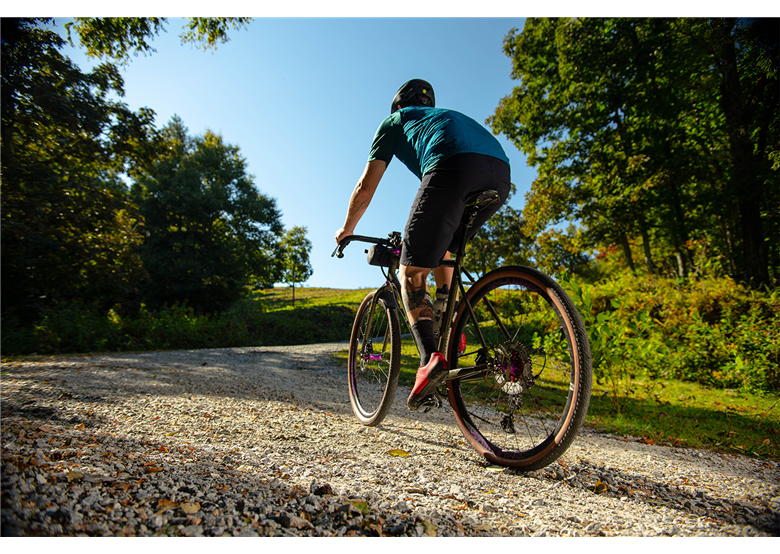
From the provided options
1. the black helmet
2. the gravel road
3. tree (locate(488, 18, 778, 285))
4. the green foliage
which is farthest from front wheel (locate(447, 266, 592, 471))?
tree (locate(488, 18, 778, 285))

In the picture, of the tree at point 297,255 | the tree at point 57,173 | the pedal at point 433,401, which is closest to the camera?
the pedal at point 433,401

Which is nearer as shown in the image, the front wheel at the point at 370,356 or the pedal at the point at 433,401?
the pedal at the point at 433,401

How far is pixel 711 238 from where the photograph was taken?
14.7 meters

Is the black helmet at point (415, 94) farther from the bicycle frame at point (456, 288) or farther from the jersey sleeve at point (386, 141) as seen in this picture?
the bicycle frame at point (456, 288)

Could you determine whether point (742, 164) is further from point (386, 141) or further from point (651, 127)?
point (386, 141)

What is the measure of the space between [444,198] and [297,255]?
98.9ft

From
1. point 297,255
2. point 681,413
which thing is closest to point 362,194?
point 681,413

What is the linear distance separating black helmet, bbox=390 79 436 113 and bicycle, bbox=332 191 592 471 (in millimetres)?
975

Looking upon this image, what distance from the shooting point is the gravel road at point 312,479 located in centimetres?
116

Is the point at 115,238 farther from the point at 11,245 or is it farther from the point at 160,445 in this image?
the point at 160,445

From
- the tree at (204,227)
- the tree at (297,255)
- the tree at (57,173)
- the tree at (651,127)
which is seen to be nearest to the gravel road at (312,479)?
the tree at (57,173)

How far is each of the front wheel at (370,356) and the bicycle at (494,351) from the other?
0.03 feet

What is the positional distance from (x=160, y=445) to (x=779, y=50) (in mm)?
10684
